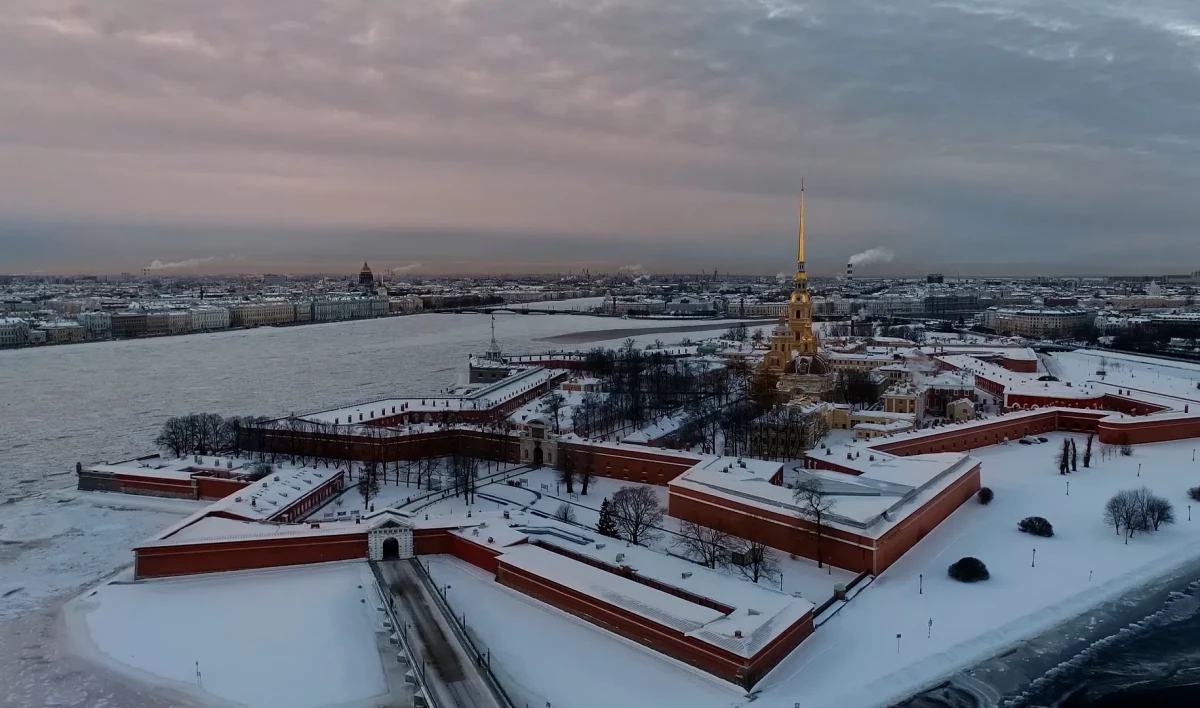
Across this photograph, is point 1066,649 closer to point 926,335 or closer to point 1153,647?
point 1153,647

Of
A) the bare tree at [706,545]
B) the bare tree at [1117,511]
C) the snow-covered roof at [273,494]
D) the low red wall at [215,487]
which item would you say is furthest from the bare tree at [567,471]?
the bare tree at [1117,511]

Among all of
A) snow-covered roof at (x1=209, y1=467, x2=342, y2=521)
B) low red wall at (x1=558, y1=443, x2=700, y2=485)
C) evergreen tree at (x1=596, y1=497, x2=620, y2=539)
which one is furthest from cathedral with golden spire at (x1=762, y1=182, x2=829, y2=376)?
snow-covered roof at (x1=209, y1=467, x2=342, y2=521)

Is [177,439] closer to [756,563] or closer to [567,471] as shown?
[567,471]

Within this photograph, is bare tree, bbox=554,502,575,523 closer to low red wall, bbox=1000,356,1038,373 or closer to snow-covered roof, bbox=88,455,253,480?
snow-covered roof, bbox=88,455,253,480

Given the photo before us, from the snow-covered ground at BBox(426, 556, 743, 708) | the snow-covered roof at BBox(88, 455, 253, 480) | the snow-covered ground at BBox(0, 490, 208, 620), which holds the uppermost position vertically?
the snow-covered roof at BBox(88, 455, 253, 480)

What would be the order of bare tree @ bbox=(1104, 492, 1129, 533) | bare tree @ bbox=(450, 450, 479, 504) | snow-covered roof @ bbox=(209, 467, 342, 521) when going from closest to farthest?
snow-covered roof @ bbox=(209, 467, 342, 521) < bare tree @ bbox=(1104, 492, 1129, 533) < bare tree @ bbox=(450, 450, 479, 504)

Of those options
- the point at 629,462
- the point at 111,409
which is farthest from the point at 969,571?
the point at 111,409
